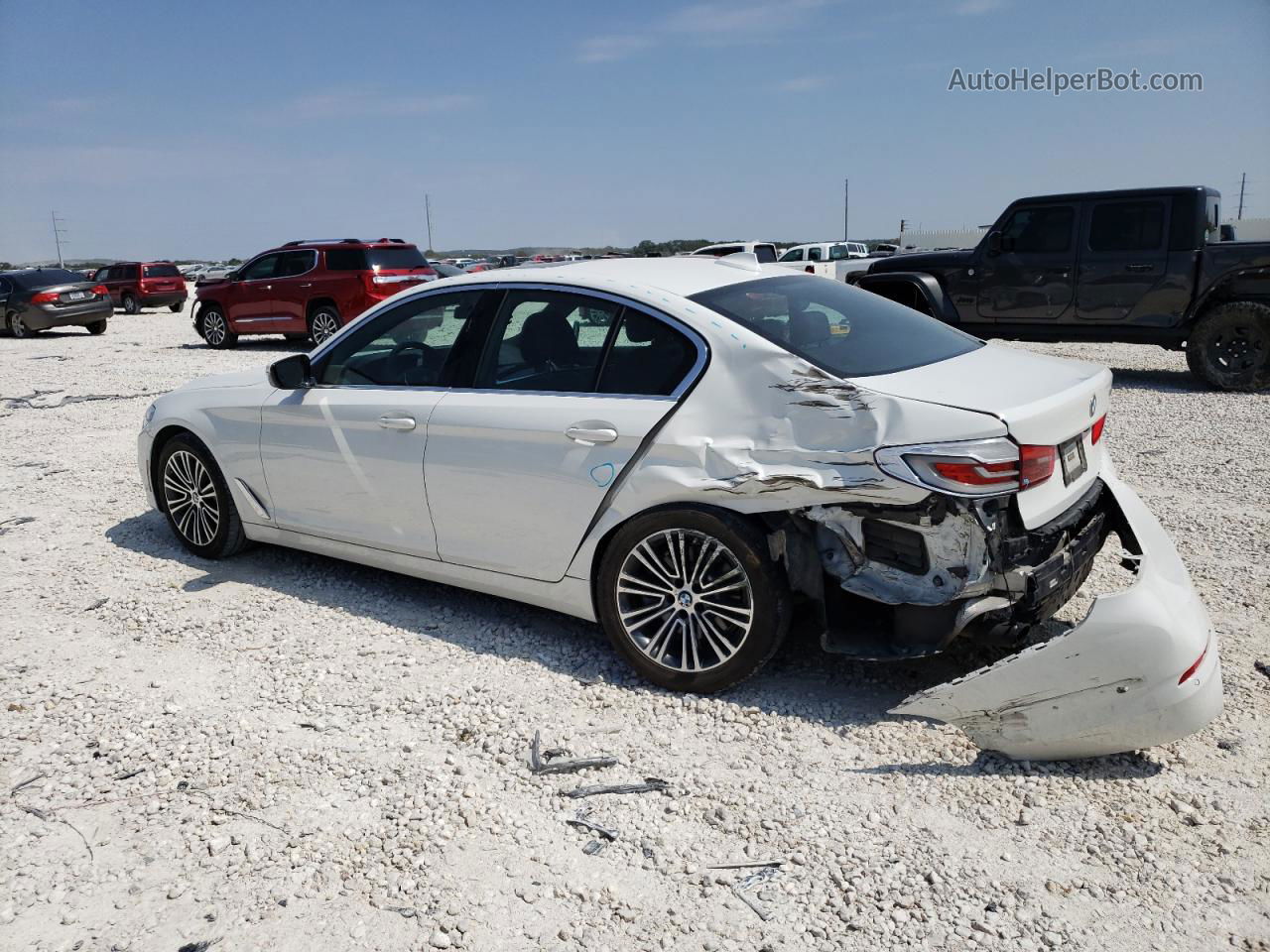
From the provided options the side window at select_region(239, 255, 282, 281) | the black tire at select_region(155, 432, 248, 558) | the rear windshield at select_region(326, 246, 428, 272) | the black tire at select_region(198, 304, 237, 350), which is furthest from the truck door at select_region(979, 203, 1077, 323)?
the black tire at select_region(198, 304, 237, 350)

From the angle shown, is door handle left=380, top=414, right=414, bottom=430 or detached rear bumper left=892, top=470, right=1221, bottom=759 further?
door handle left=380, top=414, right=414, bottom=430

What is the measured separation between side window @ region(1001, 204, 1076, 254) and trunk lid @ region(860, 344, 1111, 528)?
26.6 feet

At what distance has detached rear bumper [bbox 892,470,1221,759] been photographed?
2.98 m

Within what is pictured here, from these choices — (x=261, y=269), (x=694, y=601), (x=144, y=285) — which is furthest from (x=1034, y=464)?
(x=144, y=285)

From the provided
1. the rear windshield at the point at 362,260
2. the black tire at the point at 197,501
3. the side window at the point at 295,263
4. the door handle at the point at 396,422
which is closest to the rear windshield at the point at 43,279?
the side window at the point at 295,263

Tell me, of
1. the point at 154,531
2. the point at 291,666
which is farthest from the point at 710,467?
the point at 154,531

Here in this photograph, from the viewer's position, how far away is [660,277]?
4.03m

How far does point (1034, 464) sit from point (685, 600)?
51.5 inches

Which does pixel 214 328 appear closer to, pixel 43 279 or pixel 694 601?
pixel 43 279

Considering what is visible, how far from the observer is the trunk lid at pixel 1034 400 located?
3188 mm

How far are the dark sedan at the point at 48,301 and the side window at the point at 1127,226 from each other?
19843 millimetres

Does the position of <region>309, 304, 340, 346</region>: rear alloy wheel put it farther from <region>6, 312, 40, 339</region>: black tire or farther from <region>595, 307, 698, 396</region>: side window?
<region>595, 307, 698, 396</region>: side window

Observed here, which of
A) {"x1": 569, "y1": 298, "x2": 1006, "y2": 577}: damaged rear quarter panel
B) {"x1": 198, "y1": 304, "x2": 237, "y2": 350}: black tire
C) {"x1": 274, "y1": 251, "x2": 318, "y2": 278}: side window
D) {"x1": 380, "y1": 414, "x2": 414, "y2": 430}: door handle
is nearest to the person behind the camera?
{"x1": 569, "y1": 298, "x2": 1006, "y2": 577}: damaged rear quarter panel

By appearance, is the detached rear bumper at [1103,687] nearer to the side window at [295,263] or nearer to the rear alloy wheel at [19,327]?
the side window at [295,263]
